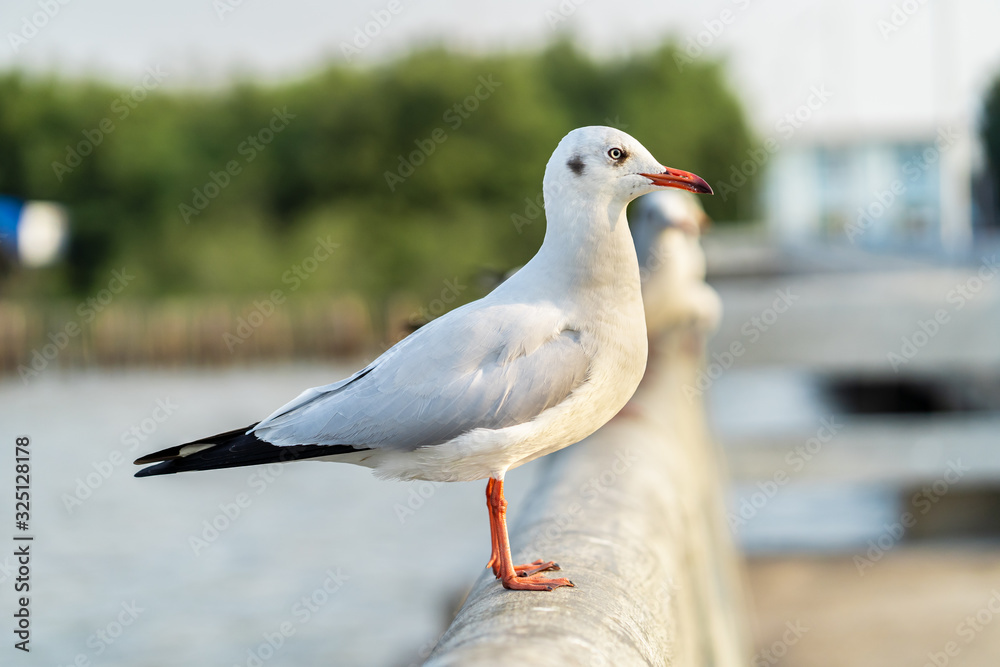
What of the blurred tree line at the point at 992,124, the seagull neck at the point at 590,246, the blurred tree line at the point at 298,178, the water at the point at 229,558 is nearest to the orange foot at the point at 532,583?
the seagull neck at the point at 590,246

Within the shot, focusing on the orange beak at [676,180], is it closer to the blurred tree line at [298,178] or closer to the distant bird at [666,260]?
the distant bird at [666,260]

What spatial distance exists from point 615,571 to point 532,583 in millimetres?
322

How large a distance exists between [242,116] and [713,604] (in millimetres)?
50293

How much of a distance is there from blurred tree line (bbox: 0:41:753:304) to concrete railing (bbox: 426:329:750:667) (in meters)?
36.4

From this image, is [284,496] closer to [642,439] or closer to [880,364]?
[880,364]

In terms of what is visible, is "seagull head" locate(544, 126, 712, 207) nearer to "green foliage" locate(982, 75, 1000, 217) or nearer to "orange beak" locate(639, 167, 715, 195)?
"orange beak" locate(639, 167, 715, 195)

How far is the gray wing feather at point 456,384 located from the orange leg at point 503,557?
9.4 inches

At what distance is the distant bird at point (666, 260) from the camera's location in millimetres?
6031

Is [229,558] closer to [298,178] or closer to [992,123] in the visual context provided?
[992,123]

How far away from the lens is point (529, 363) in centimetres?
212

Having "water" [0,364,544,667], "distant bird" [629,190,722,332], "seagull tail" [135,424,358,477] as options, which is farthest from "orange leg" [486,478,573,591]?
"water" [0,364,544,667]

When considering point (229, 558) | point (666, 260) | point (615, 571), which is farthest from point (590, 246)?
point (229, 558)

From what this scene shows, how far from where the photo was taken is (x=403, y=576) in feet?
53.1

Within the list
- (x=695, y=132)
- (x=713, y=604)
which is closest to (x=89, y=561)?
(x=713, y=604)
